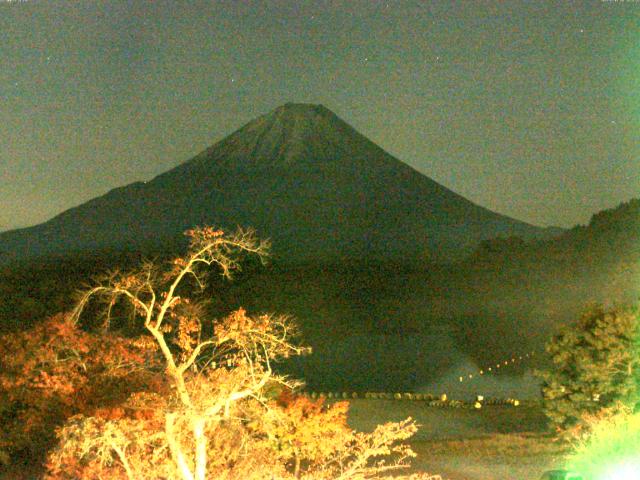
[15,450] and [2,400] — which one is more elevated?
→ [2,400]

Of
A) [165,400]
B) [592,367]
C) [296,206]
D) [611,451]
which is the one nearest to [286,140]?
[296,206]

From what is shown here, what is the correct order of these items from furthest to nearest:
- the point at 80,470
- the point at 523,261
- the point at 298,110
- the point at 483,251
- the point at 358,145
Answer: the point at 358,145 < the point at 298,110 < the point at 483,251 < the point at 523,261 < the point at 80,470

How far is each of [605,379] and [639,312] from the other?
3.79ft

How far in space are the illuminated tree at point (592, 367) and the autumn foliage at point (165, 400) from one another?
16.7ft

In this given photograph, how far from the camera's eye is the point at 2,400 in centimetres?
894

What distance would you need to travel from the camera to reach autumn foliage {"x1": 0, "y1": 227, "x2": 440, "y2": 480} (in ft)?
22.0

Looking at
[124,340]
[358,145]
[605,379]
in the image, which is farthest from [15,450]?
[358,145]

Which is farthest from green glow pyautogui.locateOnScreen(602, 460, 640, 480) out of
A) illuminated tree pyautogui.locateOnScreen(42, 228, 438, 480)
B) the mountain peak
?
the mountain peak

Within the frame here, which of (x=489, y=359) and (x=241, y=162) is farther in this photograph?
(x=241, y=162)

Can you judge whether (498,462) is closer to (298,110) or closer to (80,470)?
(80,470)

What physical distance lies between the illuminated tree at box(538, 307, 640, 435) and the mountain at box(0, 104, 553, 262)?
2443 inches

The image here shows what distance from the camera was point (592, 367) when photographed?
42.5 feet

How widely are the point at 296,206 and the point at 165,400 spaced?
85.8 m

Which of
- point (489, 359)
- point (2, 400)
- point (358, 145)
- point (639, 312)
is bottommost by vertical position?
point (489, 359)
